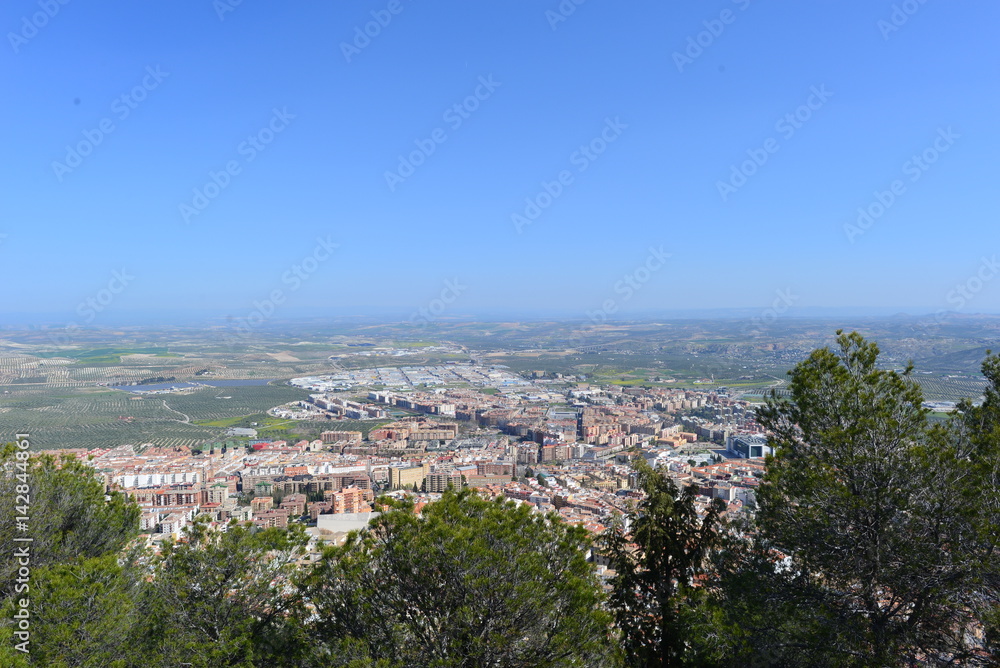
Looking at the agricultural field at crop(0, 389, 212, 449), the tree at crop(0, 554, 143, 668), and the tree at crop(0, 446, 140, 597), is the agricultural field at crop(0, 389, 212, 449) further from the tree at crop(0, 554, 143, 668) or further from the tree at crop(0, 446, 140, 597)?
the tree at crop(0, 554, 143, 668)

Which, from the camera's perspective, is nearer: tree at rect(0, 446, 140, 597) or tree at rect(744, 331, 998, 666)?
tree at rect(744, 331, 998, 666)

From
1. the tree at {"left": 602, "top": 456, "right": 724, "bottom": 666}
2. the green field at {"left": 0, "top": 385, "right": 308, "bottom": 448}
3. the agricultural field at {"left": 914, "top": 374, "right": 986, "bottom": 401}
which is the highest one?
the tree at {"left": 602, "top": 456, "right": 724, "bottom": 666}

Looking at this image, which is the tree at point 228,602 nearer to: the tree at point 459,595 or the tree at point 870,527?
the tree at point 459,595

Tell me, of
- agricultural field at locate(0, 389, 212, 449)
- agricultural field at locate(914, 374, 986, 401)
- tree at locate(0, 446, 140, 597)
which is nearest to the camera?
tree at locate(0, 446, 140, 597)

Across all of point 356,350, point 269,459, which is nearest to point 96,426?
point 269,459

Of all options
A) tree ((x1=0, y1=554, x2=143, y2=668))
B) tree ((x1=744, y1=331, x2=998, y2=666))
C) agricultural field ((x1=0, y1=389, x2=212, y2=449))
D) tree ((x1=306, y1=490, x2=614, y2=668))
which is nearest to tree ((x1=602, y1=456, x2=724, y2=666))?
tree ((x1=744, y1=331, x2=998, y2=666))

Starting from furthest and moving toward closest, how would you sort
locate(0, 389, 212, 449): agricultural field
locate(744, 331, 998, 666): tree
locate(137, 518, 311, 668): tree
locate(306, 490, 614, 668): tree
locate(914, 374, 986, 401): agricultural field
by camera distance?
locate(914, 374, 986, 401): agricultural field < locate(0, 389, 212, 449): agricultural field < locate(137, 518, 311, 668): tree < locate(306, 490, 614, 668): tree < locate(744, 331, 998, 666): tree

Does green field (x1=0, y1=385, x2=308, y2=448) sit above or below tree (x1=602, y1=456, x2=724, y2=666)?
below

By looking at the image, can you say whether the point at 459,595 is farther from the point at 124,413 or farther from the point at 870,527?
the point at 124,413

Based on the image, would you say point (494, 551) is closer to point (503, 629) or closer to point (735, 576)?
point (503, 629)
